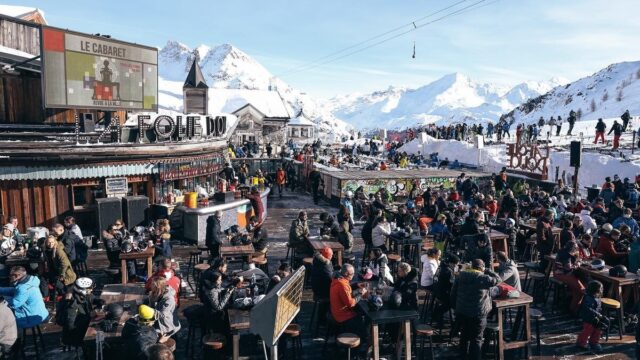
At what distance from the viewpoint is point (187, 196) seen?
57.5 feet

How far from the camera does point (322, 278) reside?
991cm

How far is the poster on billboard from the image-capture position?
58.5 feet

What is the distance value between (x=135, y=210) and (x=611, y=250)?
49.3 feet

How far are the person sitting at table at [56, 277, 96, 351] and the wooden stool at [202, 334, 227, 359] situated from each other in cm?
214

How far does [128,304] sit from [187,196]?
29.2ft

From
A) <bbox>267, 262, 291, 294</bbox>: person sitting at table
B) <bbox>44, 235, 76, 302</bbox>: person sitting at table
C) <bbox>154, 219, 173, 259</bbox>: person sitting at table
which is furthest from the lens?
<bbox>154, 219, 173, 259</bbox>: person sitting at table

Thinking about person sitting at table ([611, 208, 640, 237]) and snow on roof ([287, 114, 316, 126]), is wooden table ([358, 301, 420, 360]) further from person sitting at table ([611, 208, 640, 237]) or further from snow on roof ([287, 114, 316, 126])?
snow on roof ([287, 114, 316, 126])

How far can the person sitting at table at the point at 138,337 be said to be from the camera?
6645 mm

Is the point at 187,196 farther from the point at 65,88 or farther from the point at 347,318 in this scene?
the point at 347,318

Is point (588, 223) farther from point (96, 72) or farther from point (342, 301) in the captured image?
point (96, 72)

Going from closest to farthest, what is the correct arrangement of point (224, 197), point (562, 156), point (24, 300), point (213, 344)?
point (213, 344) → point (24, 300) → point (224, 197) → point (562, 156)

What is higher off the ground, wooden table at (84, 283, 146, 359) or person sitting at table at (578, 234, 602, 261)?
person sitting at table at (578, 234, 602, 261)

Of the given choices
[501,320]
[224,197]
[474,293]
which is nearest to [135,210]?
[224,197]

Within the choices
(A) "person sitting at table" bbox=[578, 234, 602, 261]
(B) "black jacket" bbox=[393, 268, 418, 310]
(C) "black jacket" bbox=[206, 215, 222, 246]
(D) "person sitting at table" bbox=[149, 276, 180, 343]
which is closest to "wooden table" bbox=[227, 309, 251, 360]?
(D) "person sitting at table" bbox=[149, 276, 180, 343]
